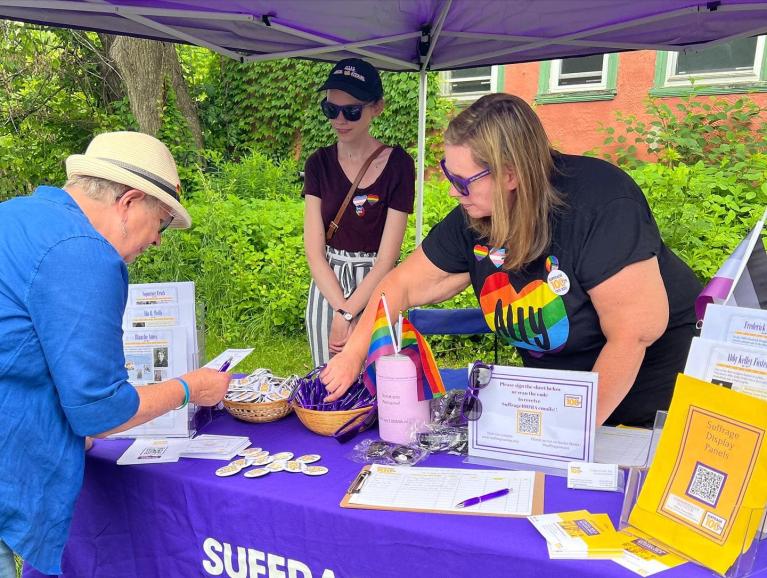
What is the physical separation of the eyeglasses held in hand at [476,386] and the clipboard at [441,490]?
0.46ft

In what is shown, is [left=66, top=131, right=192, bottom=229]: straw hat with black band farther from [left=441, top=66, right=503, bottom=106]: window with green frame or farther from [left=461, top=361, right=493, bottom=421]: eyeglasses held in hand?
[left=441, top=66, right=503, bottom=106]: window with green frame

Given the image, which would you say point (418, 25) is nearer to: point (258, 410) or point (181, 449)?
point (258, 410)

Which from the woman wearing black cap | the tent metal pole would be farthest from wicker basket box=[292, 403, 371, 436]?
the tent metal pole

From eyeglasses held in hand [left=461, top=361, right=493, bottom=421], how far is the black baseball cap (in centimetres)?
139

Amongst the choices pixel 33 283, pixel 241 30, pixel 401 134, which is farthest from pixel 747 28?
pixel 401 134

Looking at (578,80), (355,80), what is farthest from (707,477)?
(578,80)

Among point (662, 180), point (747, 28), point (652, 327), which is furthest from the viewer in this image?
point (662, 180)

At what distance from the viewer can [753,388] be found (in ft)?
3.67

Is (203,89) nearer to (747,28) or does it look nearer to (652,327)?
(747,28)

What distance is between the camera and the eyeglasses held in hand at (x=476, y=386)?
1.48 metres

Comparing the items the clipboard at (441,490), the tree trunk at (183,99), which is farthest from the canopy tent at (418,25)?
Result: the tree trunk at (183,99)

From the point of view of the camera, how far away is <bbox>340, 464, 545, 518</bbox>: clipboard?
1.28 m

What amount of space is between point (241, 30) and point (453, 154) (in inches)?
67.9

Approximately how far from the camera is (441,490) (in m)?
1.36
